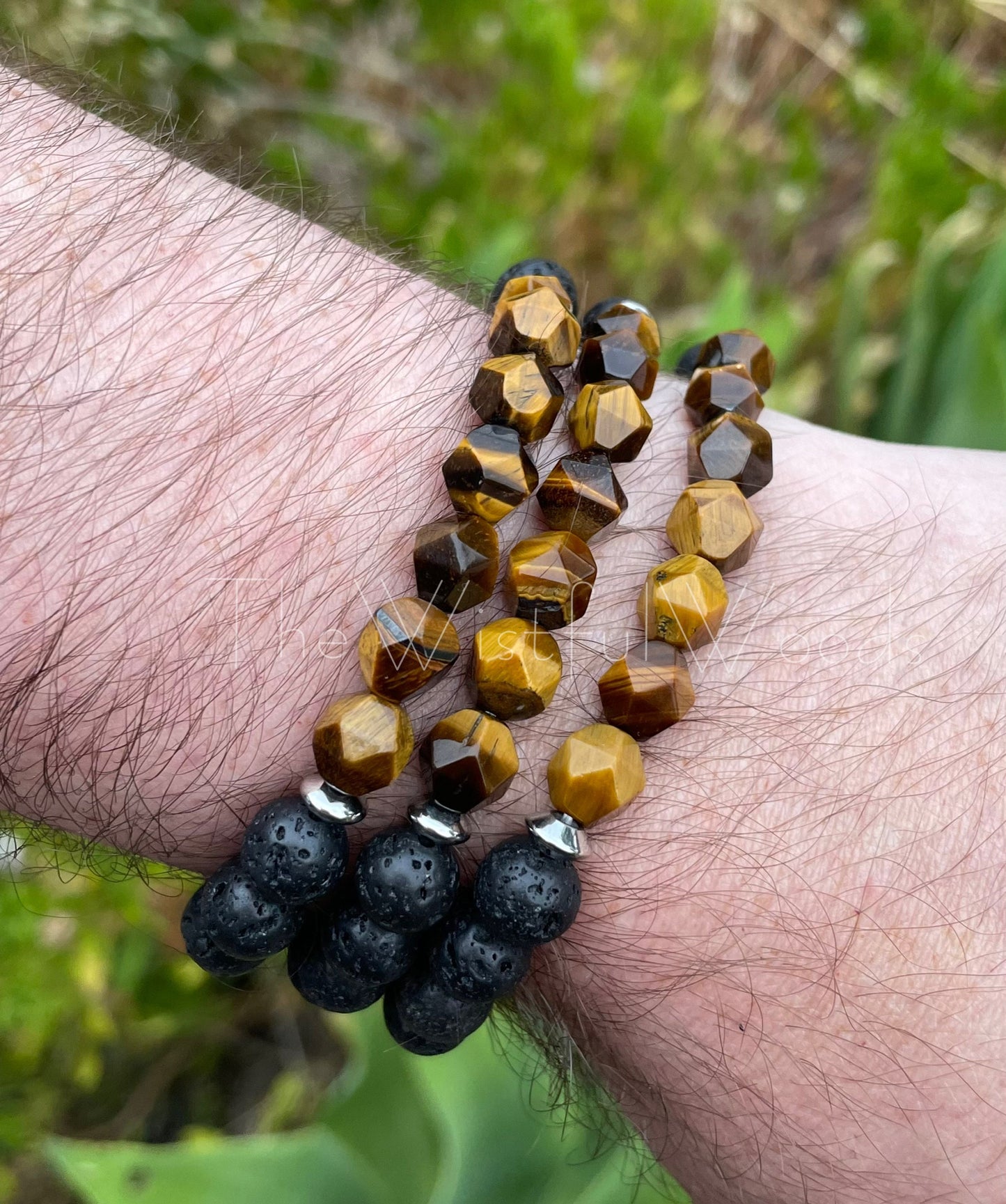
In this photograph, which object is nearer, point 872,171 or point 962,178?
point 962,178

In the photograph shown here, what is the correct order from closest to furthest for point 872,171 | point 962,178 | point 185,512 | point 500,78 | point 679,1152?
point 185,512 < point 679,1152 < point 962,178 < point 500,78 < point 872,171

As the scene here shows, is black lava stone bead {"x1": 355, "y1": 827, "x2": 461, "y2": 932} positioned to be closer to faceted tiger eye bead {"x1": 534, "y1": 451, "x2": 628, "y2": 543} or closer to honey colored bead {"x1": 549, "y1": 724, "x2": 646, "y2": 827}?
honey colored bead {"x1": 549, "y1": 724, "x2": 646, "y2": 827}

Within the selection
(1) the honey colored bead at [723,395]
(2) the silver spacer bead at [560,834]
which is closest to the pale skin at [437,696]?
(2) the silver spacer bead at [560,834]

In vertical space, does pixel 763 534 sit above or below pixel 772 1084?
above

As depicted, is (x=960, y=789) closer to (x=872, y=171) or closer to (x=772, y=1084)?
(x=772, y=1084)

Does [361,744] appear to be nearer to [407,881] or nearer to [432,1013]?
[407,881]

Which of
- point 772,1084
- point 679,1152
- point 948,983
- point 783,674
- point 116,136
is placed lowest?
point 679,1152

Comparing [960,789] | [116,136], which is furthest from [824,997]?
[116,136]
